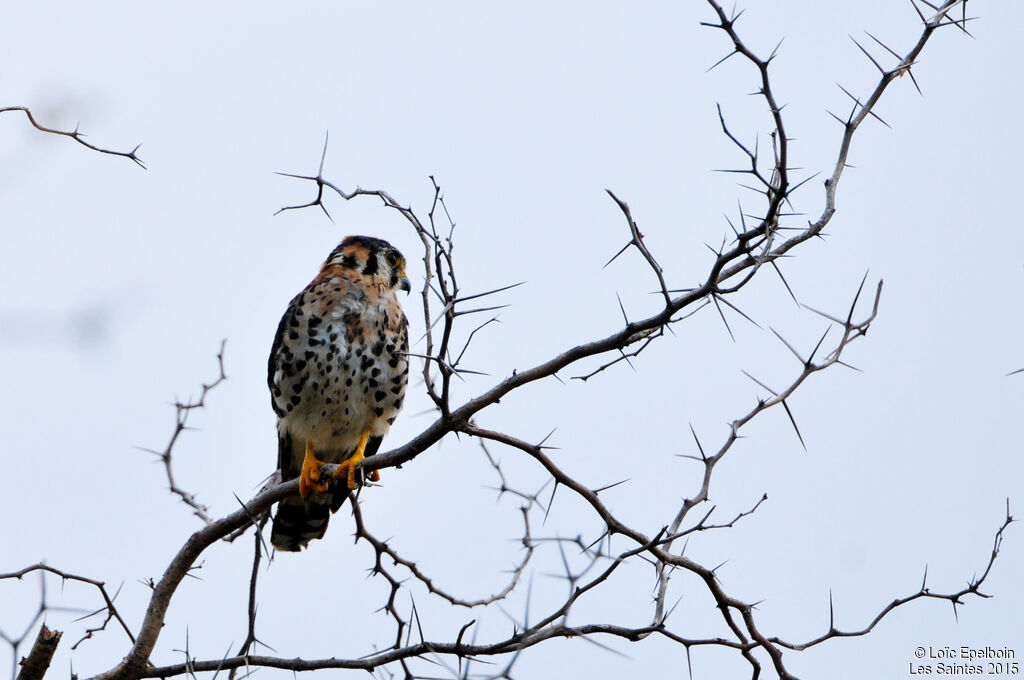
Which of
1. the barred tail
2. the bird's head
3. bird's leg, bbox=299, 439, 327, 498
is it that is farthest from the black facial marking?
the barred tail

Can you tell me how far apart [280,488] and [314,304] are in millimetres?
1772

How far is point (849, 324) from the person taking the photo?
3625 millimetres

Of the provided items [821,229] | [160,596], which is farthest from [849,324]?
[160,596]

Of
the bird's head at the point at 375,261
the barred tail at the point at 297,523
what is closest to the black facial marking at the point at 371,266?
the bird's head at the point at 375,261

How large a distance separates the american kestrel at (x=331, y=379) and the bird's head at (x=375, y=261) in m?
0.02

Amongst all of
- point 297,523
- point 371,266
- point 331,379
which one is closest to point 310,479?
point 331,379

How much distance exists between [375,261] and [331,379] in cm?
96

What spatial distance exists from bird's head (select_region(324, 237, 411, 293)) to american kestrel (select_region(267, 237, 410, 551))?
0.02 m

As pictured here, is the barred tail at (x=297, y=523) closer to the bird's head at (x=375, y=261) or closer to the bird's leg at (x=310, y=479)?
the bird's leg at (x=310, y=479)

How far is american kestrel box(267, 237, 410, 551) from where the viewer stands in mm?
6324

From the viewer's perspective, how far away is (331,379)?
20.7 ft

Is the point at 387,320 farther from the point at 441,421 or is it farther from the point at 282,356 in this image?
the point at 441,421

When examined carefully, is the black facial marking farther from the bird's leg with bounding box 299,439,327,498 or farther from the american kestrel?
the bird's leg with bounding box 299,439,327,498

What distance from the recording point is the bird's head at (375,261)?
22.4 feet
